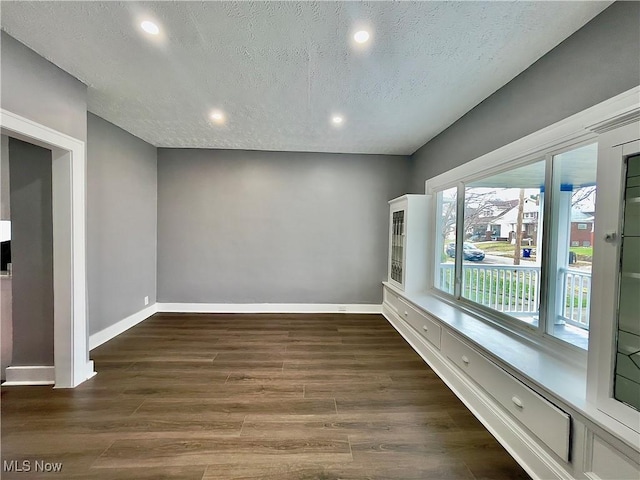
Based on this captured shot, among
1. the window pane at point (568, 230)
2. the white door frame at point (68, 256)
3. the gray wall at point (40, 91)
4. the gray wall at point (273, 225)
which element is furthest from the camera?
the gray wall at point (273, 225)

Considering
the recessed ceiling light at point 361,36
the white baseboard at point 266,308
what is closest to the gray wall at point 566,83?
the recessed ceiling light at point 361,36

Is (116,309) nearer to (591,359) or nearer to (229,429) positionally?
(229,429)

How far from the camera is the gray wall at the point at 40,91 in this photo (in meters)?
1.86

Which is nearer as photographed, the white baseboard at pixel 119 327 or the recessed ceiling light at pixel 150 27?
the recessed ceiling light at pixel 150 27

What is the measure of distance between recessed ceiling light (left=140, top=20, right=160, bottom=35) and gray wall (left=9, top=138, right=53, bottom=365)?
1.48 m

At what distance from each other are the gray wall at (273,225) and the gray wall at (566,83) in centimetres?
203

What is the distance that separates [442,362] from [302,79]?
2.93 meters

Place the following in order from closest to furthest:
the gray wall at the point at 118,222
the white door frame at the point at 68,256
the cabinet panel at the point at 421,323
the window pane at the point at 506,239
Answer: the white door frame at the point at 68,256 → the window pane at the point at 506,239 → the cabinet panel at the point at 421,323 → the gray wall at the point at 118,222

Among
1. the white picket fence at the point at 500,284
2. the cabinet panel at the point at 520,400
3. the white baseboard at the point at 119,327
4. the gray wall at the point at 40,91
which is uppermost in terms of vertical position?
the gray wall at the point at 40,91

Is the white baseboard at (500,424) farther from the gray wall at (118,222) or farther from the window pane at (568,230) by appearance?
the gray wall at (118,222)

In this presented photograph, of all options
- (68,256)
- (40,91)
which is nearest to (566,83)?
(40,91)

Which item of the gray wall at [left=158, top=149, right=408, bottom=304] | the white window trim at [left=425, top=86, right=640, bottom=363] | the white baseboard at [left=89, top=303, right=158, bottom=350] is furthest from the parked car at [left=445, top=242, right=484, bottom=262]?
the white baseboard at [left=89, top=303, right=158, bottom=350]

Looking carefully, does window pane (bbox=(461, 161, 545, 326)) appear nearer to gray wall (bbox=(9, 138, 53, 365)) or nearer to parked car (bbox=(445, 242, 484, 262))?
parked car (bbox=(445, 242, 484, 262))

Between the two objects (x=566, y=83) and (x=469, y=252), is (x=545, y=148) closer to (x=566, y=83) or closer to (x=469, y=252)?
(x=566, y=83)
